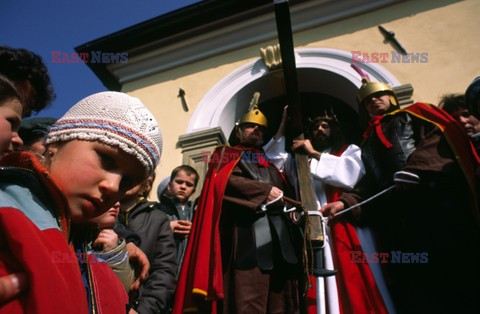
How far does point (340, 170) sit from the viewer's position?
2617 mm

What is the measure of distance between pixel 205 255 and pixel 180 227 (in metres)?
0.57

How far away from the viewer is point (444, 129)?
2.22m

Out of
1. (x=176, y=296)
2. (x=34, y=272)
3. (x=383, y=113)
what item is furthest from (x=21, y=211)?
(x=383, y=113)

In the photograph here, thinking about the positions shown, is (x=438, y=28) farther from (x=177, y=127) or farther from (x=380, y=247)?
(x=177, y=127)

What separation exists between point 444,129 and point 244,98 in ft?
9.74

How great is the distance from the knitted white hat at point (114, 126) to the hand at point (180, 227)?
5.29 ft

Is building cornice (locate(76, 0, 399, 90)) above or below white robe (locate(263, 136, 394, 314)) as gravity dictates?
above

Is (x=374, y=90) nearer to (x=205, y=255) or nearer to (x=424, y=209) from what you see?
(x=424, y=209)

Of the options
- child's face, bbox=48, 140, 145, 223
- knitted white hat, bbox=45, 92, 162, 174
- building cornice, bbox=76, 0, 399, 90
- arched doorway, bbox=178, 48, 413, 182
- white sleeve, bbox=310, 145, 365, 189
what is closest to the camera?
child's face, bbox=48, 140, 145, 223

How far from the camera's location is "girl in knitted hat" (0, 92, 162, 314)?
25.9 inches

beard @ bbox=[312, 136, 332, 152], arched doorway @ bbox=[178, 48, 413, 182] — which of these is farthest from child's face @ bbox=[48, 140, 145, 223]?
arched doorway @ bbox=[178, 48, 413, 182]

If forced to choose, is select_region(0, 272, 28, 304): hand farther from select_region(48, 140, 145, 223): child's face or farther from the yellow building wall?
the yellow building wall

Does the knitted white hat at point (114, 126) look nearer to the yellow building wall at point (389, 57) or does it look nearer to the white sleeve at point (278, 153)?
the white sleeve at point (278, 153)

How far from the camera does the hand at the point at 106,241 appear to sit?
5.14 ft
